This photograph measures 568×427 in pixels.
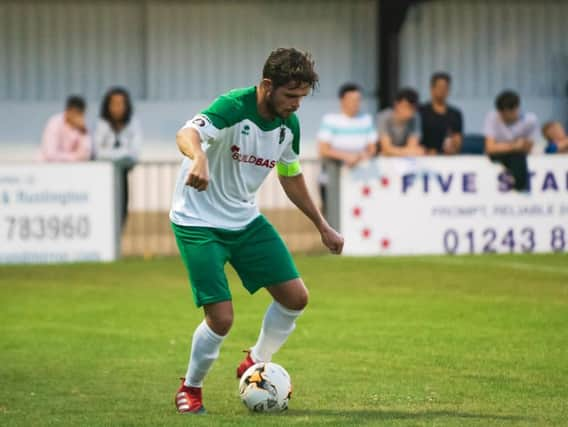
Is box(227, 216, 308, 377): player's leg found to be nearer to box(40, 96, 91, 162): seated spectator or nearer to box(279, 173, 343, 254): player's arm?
box(279, 173, 343, 254): player's arm

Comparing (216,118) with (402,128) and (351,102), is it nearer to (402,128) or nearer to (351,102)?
(351,102)

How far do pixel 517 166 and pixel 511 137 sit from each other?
0.54 meters

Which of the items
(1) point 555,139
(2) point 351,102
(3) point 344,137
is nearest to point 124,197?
(3) point 344,137

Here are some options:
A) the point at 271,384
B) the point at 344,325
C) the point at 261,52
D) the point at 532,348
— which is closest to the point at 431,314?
the point at 344,325

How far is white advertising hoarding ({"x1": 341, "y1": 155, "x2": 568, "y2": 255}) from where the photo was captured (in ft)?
60.7

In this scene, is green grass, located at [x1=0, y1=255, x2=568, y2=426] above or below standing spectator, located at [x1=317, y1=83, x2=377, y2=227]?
below

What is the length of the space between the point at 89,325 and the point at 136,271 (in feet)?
15.3

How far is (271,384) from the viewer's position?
823 centimetres

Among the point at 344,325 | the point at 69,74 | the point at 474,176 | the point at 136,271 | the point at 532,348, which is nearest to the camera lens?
the point at 532,348

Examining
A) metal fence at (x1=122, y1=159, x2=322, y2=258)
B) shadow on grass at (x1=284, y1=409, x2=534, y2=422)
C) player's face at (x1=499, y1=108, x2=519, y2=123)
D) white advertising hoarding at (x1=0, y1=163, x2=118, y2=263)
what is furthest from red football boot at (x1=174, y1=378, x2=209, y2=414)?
player's face at (x1=499, y1=108, x2=519, y2=123)

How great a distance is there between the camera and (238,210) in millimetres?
8344

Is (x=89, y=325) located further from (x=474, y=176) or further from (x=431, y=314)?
(x=474, y=176)

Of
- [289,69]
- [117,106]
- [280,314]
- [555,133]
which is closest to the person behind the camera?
[289,69]

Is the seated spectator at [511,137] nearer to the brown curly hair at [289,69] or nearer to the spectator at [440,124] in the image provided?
the spectator at [440,124]
